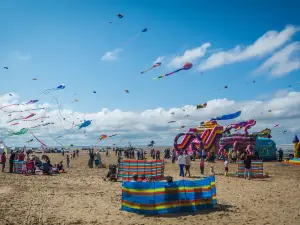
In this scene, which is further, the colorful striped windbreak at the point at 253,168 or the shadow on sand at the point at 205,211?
the colorful striped windbreak at the point at 253,168

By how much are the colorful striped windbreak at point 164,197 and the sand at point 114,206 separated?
31 cm

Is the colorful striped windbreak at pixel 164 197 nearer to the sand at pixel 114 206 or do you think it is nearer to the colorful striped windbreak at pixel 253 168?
the sand at pixel 114 206

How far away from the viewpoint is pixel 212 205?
9.74 m

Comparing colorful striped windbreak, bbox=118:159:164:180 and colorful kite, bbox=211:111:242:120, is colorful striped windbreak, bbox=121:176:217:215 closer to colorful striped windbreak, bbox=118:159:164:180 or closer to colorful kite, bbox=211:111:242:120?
colorful striped windbreak, bbox=118:159:164:180

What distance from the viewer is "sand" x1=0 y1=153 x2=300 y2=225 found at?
27.5ft

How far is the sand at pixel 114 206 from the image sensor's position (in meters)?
8.39

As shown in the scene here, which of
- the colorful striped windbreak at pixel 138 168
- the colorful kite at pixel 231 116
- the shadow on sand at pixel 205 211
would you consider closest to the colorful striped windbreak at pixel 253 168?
the colorful striped windbreak at pixel 138 168

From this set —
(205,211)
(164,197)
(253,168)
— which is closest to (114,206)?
(164,197)

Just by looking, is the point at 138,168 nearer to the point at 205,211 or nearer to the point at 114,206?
the point at 114,206

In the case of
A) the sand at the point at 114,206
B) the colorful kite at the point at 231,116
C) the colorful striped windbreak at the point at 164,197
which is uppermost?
the colorful kite at the point at 231,116

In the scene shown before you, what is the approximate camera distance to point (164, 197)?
9.05 m

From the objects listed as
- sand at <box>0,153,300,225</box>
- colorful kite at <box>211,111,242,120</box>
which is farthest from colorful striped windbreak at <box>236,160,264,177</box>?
colorful kite at <box>211,111,242,120</box>

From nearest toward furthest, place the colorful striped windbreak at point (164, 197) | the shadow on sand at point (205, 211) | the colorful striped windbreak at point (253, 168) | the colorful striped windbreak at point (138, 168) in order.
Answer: the shadow on sand at point (205, 211), the colorful striped windbreak at point (164, 197), the colorful striped windbreak at point (138, 168), the colorful striped windbreak at point (253, 168)

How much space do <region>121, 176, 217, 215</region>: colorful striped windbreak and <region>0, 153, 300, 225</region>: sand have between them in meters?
0.31
